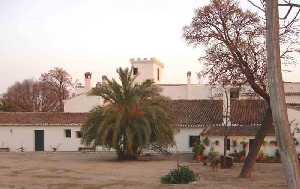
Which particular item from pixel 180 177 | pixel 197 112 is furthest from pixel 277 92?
pixel 197 112

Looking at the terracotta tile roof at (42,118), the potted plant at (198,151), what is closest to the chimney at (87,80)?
the terracotta tile roof at (42,118)

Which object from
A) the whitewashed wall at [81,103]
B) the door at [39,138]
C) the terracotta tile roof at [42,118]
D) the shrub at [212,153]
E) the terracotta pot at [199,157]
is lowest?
the terracotta pot at [199,157]

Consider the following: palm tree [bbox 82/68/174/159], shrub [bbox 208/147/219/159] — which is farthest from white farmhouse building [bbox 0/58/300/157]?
palm tree [bbox 82/68/174/159]

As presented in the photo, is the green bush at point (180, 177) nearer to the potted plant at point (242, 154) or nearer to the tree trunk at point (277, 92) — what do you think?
the tree trunk at point (277, 92)

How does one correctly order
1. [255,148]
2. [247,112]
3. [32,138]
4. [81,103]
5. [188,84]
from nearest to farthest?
1. [255,148]
2. [247,112]
3. [32,138]
4. [81,103]
5. [188,84]

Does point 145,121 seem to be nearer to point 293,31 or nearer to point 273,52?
point 293,31

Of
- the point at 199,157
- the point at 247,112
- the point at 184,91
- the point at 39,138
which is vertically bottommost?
the point at 199,157

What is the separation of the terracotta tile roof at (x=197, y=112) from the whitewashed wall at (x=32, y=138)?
9.38m

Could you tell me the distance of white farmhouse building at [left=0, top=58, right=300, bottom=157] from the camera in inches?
1468

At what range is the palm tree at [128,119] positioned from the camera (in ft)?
112

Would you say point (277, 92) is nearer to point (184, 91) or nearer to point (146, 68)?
point (184, 91)

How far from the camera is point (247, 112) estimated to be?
1663 inches

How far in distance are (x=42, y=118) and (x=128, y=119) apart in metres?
16.0

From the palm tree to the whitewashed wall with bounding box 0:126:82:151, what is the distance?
39.1 ft
